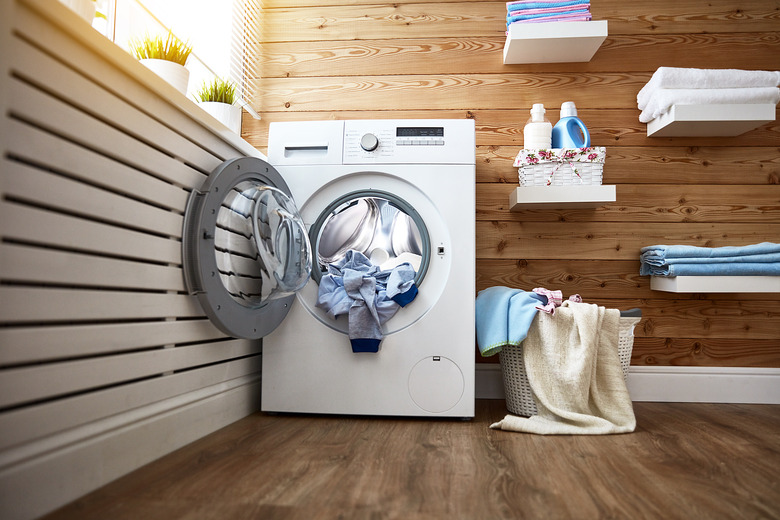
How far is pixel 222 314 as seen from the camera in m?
1.41

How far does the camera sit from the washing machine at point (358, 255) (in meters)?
1.57

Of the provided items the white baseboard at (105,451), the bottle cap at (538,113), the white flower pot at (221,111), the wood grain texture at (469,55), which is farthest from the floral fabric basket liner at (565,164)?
the white baseboard at (105,451)

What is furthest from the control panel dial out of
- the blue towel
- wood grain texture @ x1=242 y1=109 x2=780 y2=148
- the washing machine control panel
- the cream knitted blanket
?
the cream knitted blanket

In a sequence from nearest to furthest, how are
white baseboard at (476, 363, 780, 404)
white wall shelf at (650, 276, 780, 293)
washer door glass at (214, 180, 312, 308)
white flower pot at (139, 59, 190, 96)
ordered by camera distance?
washer door glass at (214, 180, 312, 308), white flower pot at (139, 59, 190, 96), white wall shelf at (650, 276, 780, 293), white baseboard at (476, 363, 780, 404)

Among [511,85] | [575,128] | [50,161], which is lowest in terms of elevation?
[50,161]

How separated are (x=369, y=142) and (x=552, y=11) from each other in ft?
3.06

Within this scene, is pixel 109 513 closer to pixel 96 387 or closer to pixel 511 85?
pixel 96 387

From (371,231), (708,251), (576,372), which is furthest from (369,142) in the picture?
(708,251)

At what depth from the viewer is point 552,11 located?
2070 millimetres

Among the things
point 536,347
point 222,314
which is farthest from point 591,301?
point 222,314

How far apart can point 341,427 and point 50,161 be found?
1.05m

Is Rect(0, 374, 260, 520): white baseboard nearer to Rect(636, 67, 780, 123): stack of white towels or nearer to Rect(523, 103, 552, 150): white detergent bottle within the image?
Rect(523, 103, 552, 150): white detergent bottle

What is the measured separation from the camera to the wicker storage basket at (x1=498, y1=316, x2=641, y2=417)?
1.77m

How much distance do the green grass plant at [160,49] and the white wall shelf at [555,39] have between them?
1.20 m
